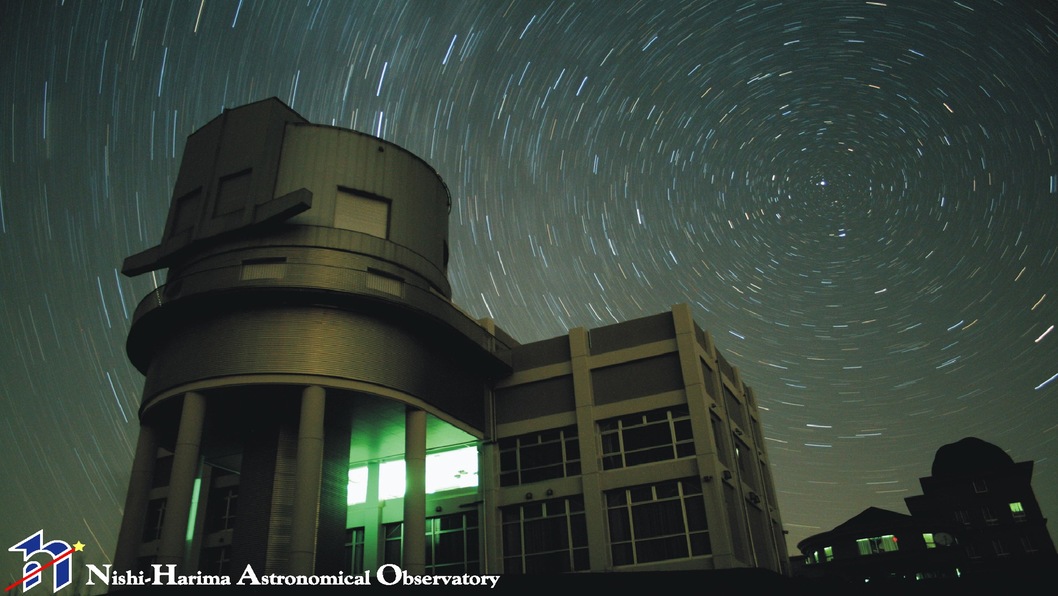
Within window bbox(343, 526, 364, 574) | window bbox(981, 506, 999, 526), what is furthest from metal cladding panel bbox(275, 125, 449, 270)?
window bbox(981, 506, 999, 526)

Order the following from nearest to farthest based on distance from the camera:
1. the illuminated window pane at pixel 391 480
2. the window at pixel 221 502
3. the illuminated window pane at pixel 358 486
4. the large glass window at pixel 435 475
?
the large glass window at pixel 435 475, the illuminated window pane at pixel 391 480, the illuminated window pane at pixel 358 486, the window at pixel 221 502

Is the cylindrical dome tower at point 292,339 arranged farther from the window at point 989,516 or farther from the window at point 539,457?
the window at point 989,516

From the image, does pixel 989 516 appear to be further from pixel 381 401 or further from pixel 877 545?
pixel 381 401

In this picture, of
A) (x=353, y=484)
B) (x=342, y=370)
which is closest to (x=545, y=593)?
(x=342, y=370)

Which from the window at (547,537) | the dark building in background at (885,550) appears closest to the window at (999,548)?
the dark building in background at (885,550)

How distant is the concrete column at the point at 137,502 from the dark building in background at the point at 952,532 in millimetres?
50161

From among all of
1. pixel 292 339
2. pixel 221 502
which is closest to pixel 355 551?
pixel 221 502

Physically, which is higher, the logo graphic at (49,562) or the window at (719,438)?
the window at (719,438)

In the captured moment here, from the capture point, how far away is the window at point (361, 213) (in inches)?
1160

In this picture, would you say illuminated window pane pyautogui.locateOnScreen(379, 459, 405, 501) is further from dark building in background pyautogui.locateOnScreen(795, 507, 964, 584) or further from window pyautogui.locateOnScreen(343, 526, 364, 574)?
dark building in background pyautogui.locateOnScreen(795, 507, 964, 584)

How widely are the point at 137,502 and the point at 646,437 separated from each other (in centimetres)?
1973

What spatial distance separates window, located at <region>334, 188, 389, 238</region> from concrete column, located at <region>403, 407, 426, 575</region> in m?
8.20

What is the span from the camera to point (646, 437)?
29422 mm

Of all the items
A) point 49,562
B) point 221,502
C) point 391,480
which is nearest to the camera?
point 49,562
